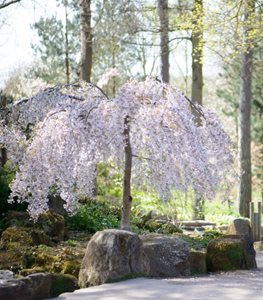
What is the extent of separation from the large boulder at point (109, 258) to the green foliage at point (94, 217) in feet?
13.2

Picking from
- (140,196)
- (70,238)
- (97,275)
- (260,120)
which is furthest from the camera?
(260,120)

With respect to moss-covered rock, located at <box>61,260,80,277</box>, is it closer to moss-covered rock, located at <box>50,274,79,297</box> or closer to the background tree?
moss-covered rock, located at <box>50,274,79,297</box>

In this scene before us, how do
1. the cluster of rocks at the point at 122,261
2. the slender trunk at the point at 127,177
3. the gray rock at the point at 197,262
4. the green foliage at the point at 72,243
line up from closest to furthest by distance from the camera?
the cluster of rocks at the point at 122,261 → the slender trunk at the point at 127,177 → the gray rock at the point at 197,262 → the green foliage at the point at 72,243

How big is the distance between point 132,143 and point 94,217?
439 centimetres

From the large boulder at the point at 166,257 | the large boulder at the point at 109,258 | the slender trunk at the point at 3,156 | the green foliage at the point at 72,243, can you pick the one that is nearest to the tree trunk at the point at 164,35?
the slender trunk at the point at 3,156

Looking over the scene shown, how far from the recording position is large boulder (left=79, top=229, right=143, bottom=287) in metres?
7.77

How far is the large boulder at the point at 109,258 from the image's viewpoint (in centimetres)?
777

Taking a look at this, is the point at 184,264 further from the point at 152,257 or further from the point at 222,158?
the point at 222,158

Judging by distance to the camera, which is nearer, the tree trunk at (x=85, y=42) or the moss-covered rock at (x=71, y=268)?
the moss-covered rock at (x=71, y=268)

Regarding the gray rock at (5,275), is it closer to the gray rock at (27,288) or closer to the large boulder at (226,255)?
the gray rock at (27,288)

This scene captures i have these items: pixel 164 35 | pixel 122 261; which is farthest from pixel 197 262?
pixel 164 35

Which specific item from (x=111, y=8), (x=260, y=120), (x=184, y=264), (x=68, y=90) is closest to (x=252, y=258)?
(x=184, y=264)

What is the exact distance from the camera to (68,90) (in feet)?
34.7

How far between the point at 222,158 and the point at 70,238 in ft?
11.3
